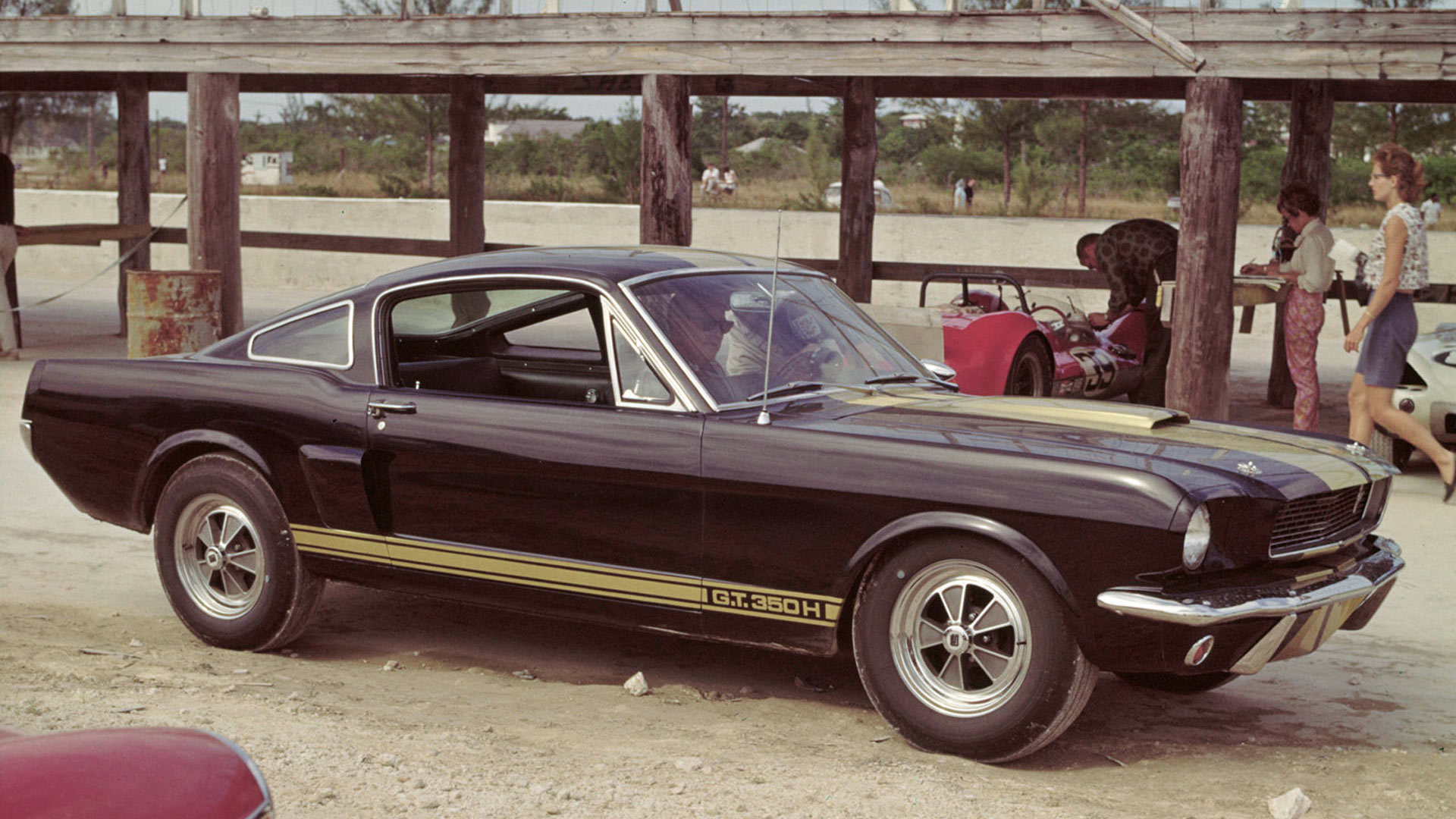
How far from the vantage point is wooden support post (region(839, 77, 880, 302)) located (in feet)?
46.9

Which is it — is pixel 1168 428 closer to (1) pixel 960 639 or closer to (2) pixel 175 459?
(1) pixel 960 639

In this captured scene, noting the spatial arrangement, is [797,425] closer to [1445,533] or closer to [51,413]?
[51,413]

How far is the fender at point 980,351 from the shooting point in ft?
31.7

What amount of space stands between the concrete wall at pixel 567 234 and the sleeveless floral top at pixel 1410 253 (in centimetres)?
1647

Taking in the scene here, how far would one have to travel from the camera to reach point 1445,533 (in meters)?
7.93

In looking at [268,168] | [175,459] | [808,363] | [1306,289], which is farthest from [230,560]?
[268,168]

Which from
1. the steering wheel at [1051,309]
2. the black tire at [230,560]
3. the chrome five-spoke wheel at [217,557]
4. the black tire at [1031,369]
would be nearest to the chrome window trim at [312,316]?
the black tire at [230,560]

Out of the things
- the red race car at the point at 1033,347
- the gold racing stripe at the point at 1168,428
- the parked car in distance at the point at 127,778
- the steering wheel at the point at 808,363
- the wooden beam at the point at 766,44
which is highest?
the wooden beam at the point at 766,44

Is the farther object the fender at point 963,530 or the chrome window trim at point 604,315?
the chrome window trim at point 604,315

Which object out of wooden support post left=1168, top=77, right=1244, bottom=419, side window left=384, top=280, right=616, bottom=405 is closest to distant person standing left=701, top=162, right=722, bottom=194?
wooden support post left=1168, top=77, right=1244, bottom=419

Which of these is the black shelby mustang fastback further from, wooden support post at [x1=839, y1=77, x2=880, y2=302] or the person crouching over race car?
wooden support post at [x1=839, y1=77, x2=880, y2=302]

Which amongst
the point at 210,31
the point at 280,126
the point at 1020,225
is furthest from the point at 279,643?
the point at 280,126

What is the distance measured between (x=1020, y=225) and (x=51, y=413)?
949 inches

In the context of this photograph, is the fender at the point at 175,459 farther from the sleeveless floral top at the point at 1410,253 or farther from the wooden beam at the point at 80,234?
the wooden beam at the point at 80,234
